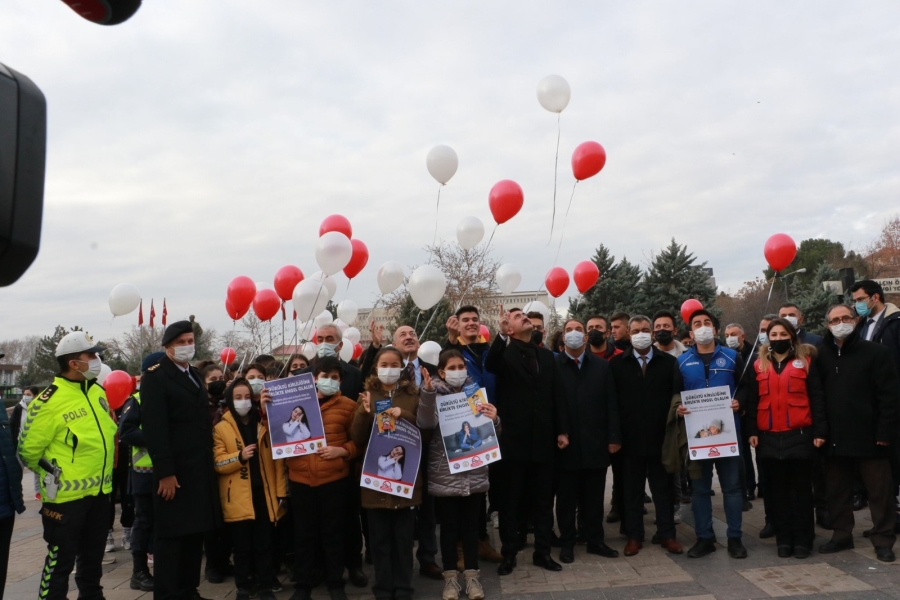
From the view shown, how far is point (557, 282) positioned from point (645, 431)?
6.69m

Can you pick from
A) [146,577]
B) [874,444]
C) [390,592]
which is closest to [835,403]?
[874,444]

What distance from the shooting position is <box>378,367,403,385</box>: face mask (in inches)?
211

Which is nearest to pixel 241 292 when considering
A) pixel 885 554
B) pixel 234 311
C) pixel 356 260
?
pixel 234 311

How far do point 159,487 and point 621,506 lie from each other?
461cm

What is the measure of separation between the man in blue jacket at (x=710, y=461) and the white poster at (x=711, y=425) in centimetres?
7

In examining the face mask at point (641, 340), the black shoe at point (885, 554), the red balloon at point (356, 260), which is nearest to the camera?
the black shoe at point (885, 554)

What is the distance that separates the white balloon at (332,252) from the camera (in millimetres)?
7570

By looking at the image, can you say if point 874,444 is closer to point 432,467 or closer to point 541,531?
point 541,531

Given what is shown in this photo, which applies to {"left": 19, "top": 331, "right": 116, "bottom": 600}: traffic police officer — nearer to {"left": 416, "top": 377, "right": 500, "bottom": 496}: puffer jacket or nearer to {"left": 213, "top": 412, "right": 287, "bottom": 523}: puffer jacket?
{"left": 213, "top": 412, "right": 287, "bottom": 523}: puffer jacket

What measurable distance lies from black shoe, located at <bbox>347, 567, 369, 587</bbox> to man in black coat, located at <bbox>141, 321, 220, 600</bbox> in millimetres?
1269

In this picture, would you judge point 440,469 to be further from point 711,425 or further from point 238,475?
point 711,425

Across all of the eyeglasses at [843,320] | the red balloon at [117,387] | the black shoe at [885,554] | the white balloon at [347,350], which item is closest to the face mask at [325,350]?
the red balloon at [117,387]

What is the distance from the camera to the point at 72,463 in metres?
4.82

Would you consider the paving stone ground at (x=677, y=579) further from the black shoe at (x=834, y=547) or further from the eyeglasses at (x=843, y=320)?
the eyeglasses at (x=843, y=320)
